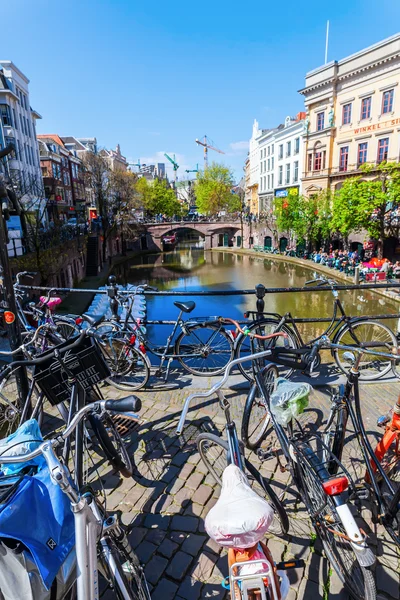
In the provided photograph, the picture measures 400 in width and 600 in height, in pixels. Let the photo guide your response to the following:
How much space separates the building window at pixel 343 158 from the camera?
116 feet

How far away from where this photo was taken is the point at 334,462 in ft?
7.16

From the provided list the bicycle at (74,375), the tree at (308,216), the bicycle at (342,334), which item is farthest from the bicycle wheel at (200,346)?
the tree at (308,216)

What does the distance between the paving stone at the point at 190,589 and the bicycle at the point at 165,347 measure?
2.52 metres

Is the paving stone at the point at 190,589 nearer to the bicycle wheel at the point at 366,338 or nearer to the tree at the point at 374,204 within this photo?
the bicycle wheel at the point at 366,338

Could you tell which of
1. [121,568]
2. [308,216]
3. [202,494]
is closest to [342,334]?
[202,494]

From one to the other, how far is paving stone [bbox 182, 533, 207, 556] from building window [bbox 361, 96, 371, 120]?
129 feet

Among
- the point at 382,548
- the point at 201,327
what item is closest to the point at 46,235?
the point at 201,327

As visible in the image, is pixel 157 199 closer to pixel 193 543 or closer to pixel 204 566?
pixel 193 543

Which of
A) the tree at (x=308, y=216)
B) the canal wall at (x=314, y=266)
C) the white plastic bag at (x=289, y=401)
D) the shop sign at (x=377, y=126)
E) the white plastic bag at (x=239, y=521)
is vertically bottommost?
the canal wall at (x=314, y=266)

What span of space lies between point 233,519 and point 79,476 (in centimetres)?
128

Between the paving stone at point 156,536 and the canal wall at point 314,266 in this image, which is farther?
the canal wall at point 314,266

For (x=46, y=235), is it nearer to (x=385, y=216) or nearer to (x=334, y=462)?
(x=334, y=462)

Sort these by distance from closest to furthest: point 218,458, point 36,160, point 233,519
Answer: point 233,519 → point 218,458 → point 36,160

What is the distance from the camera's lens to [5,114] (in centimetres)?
3275
